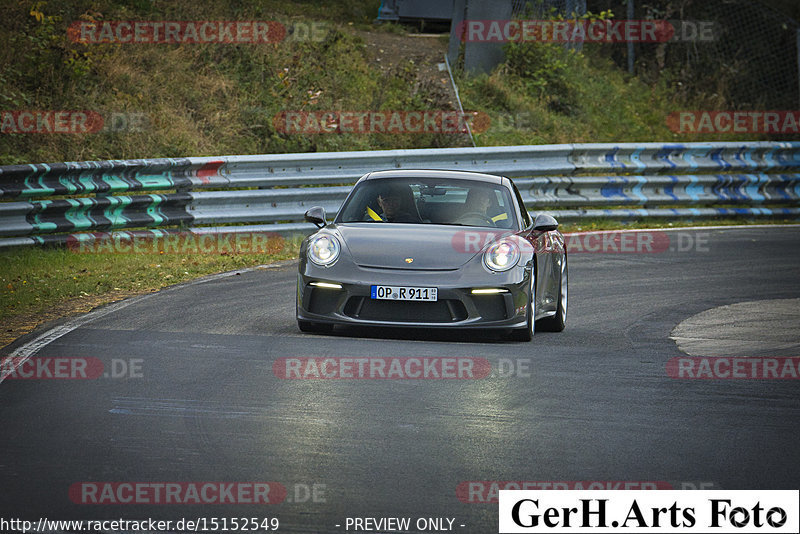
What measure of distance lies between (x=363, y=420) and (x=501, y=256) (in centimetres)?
284

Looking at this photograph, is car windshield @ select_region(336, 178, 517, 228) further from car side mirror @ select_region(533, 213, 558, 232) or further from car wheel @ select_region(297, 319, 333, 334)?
car wheel @ select_region(297, 319, 333, 334)

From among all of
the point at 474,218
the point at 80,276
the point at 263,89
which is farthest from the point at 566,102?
the point at 474,218

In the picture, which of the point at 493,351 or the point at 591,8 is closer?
the point at 493,351

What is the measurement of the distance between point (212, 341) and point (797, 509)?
208 inches

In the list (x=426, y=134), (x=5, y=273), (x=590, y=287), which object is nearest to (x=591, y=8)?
(x=426, y=134)

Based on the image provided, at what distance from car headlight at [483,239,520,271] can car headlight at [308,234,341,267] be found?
3.79 feet

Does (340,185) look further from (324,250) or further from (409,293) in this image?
(409,293)

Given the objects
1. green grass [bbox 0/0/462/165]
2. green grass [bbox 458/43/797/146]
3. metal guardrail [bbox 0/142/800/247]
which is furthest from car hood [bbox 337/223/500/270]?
green grass [bbox 458/43/797/146]

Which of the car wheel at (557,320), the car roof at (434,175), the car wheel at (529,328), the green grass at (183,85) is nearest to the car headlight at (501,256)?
the car wheel at (529,328)

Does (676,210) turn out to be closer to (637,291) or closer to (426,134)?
(426,134)

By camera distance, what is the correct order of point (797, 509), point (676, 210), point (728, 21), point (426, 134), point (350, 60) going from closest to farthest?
point (797, 509) < point (676, 210) < point (426, 134) < point (350, 60) < point (728, 21)

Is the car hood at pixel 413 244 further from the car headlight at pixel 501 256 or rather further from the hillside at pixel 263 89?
the hillside at pixel 263 89

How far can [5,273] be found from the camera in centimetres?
1298

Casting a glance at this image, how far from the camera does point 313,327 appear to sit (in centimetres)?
980
